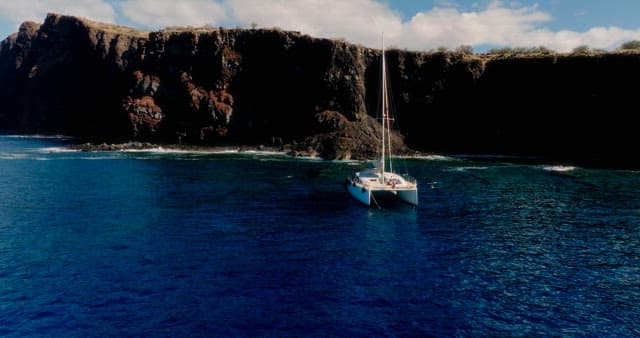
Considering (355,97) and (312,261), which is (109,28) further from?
(312,261)

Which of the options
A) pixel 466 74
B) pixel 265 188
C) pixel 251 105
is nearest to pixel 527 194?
pixel 265 188

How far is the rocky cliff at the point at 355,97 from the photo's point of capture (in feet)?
378

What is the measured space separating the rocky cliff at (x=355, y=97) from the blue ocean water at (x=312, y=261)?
52280 millimetres

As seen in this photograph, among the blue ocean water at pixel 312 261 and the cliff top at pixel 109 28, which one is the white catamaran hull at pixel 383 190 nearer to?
the blue ocean water at pixel 312 261

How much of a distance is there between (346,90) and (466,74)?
34.8m

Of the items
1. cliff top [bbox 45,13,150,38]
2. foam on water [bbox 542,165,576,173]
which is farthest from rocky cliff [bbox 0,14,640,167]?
cliff top [bbox 45,13,150,38]

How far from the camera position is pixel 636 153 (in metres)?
104

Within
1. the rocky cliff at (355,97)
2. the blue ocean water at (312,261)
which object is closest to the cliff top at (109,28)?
the rocky cliff at (355,97)

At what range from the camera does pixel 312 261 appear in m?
36.4

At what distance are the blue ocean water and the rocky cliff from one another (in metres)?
52.3

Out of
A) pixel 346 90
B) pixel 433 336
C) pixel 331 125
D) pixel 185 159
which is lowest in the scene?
pixel 433 336

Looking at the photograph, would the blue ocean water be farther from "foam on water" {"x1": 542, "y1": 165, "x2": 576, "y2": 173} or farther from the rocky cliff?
the rocky cliff

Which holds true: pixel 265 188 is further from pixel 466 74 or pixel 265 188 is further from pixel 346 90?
pixel 466 74

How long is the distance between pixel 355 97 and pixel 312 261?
94901 millimetres
